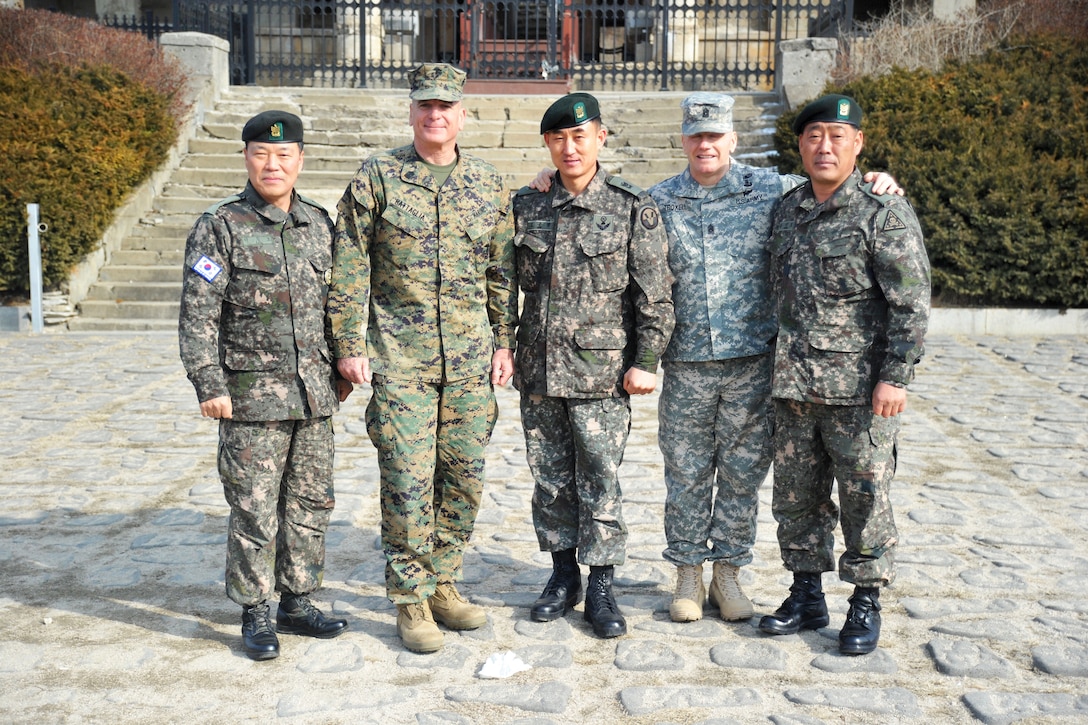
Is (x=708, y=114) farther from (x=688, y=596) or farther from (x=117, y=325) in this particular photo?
(x=117, y=325)

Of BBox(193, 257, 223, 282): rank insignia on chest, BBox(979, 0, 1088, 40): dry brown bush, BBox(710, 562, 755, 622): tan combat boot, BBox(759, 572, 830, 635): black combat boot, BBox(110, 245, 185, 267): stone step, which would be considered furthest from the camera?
BBox(979, 0, 1088, 40): dry brown bush

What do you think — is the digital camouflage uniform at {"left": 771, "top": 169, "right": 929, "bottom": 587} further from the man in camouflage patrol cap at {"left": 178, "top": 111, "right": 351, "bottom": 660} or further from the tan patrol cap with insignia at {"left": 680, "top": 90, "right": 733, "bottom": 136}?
the man in camouflage patrol cap at {"left": 178, "top": 111, "right": 351, "bottom": 660}

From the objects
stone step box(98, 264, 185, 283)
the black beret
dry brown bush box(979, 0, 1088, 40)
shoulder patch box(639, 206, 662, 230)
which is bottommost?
stone step box(98, 264, 185, 283)

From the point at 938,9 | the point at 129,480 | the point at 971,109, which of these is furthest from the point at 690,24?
the point at 129,480

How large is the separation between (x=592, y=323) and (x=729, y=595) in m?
1.21

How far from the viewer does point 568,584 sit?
456cm

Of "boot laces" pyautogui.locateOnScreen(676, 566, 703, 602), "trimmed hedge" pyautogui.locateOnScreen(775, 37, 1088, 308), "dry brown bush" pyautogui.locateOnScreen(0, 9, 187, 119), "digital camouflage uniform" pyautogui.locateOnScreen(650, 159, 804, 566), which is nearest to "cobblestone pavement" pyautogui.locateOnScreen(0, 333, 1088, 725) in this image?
"boot laces" pyautogui.locateOnScreen(676, 566, 703, 602)

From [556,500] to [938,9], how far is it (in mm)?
17193

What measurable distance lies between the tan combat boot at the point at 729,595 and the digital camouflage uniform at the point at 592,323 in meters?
0.42

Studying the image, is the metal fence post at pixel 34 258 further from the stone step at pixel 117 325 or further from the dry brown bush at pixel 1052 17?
the dry brown bush at pixel 1052 17

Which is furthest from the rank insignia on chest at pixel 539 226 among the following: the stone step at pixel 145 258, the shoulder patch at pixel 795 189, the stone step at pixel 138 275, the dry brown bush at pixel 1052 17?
the dry brown bush at pixel 1052 17

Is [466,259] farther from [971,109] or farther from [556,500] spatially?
[971,109]

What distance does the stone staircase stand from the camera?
12172mm

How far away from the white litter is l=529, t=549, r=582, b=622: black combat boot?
1.37 feet
